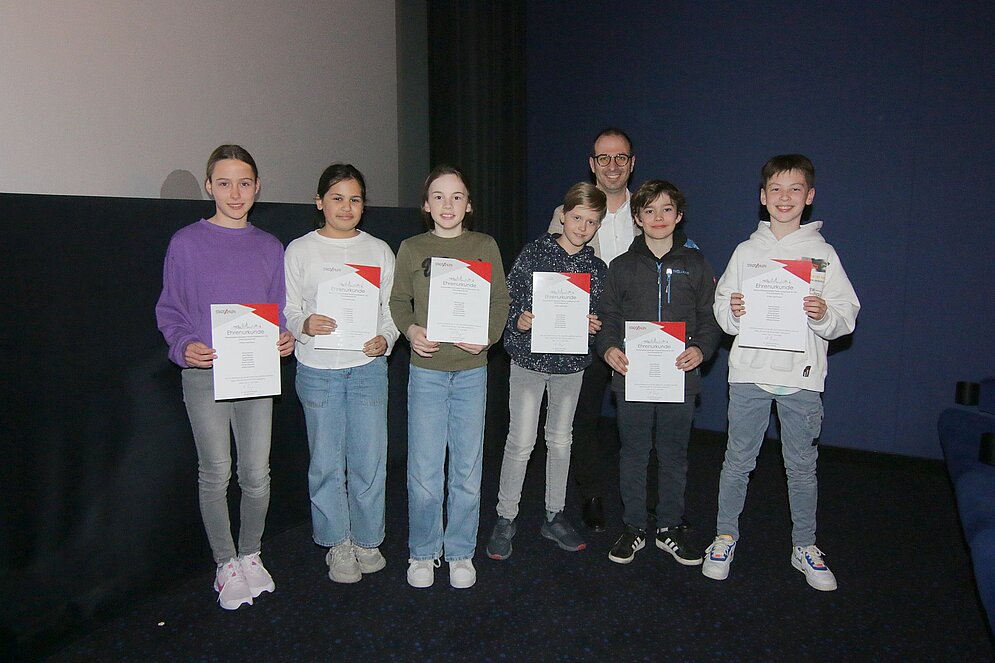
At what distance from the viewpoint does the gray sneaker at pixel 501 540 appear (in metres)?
2.86

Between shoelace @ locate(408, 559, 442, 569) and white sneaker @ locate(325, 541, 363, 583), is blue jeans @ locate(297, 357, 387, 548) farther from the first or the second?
shoelace @ locate(408, 559, 442, 569)

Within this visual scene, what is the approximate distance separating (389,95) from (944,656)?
Answer: 405cm

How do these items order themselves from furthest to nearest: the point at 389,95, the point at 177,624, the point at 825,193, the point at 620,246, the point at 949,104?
the point at 389,95 < the point at 825,193 < the point at 949,104 < the point at 620,246 < the point at 177,624

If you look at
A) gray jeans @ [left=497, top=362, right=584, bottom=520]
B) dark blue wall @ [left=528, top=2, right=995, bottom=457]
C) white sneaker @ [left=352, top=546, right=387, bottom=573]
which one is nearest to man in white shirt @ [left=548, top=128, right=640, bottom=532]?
gray jeans @ [left=497, top=362, right=584, bottom=520]

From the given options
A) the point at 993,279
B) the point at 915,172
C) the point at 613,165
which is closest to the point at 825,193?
the point at 915,172

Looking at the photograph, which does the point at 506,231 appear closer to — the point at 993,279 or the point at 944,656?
the point at 993,279

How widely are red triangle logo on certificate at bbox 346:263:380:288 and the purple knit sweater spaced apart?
1.15ft

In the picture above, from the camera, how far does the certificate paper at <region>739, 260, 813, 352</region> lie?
8.04 feet

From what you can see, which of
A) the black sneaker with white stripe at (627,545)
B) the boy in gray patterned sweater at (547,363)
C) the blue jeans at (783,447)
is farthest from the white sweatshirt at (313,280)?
the blue jeans at (783,447)

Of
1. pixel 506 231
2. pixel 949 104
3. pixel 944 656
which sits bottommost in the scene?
pixel 944 656

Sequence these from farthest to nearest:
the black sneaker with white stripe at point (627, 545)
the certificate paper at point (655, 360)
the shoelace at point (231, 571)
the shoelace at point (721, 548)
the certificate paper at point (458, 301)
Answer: the black sneaker with white stripe at point (627, 545) → the shoelace at point (721, 548) → the certificate paper at point (655, 360) → the shoelace at point (231, 571) → the certificate paper at point (458, 301)

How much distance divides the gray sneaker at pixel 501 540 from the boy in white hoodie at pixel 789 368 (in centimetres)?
82

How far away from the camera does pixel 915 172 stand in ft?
12.7

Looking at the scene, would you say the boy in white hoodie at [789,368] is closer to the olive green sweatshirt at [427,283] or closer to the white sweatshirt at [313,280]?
the olive green sweatshirt at [427,283]
